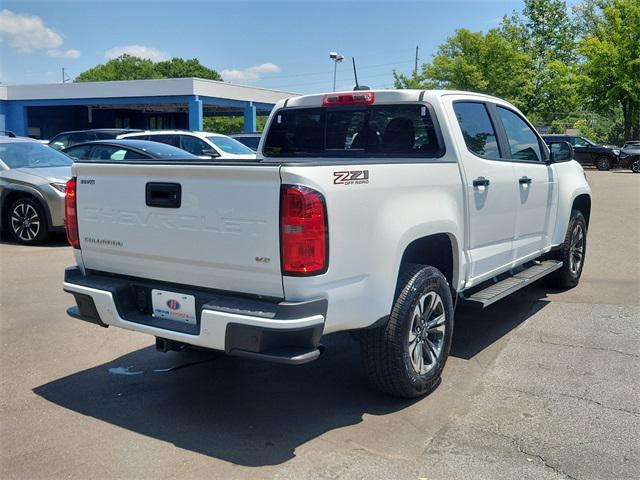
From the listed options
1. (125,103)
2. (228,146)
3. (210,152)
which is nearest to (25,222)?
(210,152)

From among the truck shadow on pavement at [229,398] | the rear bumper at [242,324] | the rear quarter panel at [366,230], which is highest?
the rear quarter panel at [366,230]

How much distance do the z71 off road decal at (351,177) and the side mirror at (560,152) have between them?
3426 mm

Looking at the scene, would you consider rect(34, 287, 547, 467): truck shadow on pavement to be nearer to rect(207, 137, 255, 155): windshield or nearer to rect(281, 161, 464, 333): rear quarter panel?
rect(281, 161, 464, 333): rear quarter panel

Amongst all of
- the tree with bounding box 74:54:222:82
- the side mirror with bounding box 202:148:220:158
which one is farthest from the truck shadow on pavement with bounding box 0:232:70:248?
the tree with bounding box 74:54:222:82

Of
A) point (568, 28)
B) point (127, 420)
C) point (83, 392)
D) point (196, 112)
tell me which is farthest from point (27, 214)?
point (568, 28)

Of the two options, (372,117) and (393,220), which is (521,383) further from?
(372,117)

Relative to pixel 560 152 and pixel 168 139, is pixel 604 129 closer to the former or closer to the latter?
pixel 168 139

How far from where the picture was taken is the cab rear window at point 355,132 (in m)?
4.79

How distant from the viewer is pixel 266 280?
11.1ft

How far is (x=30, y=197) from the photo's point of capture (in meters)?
9.47

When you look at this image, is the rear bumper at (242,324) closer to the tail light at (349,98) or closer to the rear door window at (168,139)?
the tail light at (349,98)

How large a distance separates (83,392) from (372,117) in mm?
2969

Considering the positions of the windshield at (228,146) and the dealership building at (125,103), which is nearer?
the windshield at (228,146)

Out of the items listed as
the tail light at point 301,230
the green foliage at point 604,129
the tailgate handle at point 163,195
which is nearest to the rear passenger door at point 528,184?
the tail light at point 301,230
